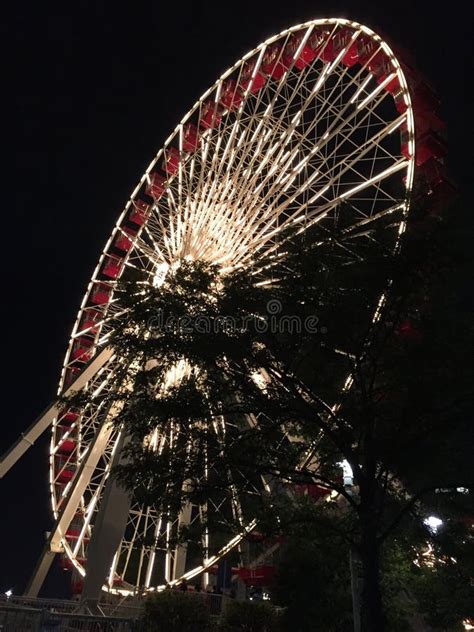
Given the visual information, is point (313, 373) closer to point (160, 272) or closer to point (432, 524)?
point (432, 524)

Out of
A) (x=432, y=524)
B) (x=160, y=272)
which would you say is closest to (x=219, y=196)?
(x=160, y=272)

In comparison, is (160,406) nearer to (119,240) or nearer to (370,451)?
(370,451)

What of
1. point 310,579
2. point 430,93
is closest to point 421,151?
point 430,93

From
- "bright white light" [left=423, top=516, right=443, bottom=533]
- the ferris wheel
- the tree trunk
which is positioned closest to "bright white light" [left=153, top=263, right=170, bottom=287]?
the ferris wheel

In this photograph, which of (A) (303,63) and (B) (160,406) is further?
(A) (303,63)

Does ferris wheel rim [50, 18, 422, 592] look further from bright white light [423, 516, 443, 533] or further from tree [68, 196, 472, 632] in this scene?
tree [68, 196, 472, 632]

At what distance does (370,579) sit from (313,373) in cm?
338

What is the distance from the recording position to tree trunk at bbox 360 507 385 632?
7.54 m

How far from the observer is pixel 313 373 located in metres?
9.77

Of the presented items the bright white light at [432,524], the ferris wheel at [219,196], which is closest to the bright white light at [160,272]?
the ferris wheel at [219,196]

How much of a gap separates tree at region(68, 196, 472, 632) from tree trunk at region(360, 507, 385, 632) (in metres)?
0.04

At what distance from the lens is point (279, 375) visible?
31.6ft

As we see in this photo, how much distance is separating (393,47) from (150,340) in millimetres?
12210

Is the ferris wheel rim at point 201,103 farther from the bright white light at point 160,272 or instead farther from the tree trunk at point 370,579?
the tree trunk at point 370,579
